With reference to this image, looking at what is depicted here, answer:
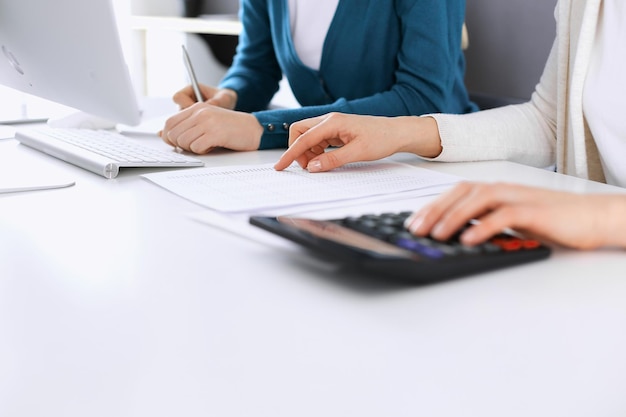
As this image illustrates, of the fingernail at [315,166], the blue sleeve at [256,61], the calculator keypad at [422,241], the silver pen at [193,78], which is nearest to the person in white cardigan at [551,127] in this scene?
the fingernail at [315,166]

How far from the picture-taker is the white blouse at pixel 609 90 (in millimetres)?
1008

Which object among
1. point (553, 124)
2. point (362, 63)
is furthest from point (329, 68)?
point (553, 124)

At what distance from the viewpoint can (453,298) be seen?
513mm

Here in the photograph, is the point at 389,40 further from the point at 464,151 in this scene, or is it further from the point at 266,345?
the point at 266,345

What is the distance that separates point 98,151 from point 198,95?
424mm

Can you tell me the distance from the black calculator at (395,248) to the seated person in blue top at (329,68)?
1.79 feet

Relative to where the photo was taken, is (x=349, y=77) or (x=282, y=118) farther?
(x=349, y=77)

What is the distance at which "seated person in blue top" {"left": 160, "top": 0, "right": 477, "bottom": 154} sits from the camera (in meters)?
1.15

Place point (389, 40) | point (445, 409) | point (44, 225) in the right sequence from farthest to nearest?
1. point (389, 40)
2. point (44, 225)
3. point (445, 409)

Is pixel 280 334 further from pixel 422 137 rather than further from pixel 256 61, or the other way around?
pixel 256 61

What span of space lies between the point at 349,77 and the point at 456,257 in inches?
40.3

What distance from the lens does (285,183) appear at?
853mm

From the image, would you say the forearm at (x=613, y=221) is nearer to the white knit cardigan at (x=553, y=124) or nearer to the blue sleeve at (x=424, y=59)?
the white knit cardigan at (x=553, y=124)

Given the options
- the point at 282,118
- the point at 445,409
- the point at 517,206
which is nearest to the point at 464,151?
the point at 282,118
